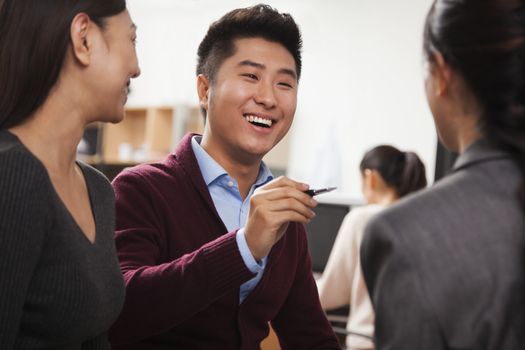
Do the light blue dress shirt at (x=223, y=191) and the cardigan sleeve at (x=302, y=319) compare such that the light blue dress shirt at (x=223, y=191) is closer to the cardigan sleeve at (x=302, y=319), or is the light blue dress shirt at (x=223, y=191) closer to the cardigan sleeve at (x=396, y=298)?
the cardigan sleeve at (x=302, y=319)

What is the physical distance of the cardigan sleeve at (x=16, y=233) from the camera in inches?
40.6

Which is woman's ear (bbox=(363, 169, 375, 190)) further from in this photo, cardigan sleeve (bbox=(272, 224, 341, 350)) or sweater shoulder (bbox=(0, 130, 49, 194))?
sweater shoulder (bbox=(0, 130, 49, 194))

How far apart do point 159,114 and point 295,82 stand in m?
5.79

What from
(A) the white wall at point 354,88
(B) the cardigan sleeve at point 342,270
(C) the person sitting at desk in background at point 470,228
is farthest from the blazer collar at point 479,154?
(A) the white wall at point 354,88

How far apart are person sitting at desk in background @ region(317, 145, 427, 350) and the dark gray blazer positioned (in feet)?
7.20

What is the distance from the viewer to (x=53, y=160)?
3.90ft

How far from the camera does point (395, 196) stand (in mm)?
3389

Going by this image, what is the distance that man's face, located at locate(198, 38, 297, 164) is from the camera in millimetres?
1633

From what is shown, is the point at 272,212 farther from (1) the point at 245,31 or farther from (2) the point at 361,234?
(2) the point at 361,234

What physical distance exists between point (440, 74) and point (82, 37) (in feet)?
2.04

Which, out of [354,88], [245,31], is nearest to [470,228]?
[245,31]

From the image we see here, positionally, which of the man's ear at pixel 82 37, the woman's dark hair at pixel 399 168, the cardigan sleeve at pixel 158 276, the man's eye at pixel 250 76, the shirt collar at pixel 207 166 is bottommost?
the woman's dark hair at pixel 399 168

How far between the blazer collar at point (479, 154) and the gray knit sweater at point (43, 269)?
2.09ft

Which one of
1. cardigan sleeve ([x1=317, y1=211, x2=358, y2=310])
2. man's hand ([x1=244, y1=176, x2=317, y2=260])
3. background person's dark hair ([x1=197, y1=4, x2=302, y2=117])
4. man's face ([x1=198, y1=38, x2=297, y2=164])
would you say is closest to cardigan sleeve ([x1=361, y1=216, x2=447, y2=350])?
man's hand ([x1=244, y1=176, x2=317, y2=260])
